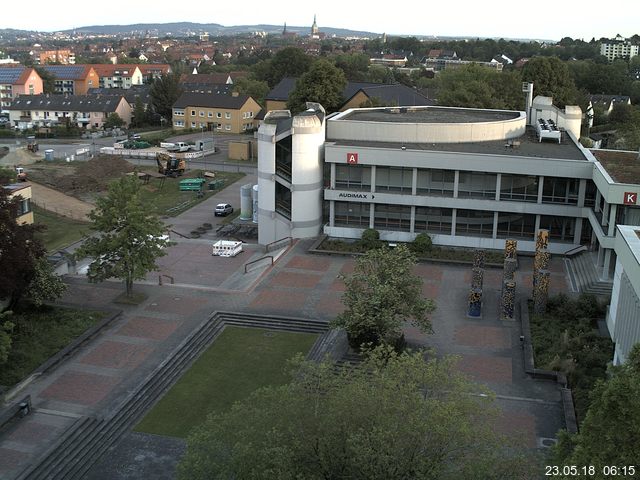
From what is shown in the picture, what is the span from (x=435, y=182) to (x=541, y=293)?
13251 millimetres

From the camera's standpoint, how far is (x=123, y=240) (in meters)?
35.9

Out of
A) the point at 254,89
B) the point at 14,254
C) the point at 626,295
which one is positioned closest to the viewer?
the point at 626,295

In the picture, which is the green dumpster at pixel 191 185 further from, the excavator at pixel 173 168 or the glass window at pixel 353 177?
the glass window at pixel 353 177

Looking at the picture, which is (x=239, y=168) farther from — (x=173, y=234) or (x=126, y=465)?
(x=126, y=465)

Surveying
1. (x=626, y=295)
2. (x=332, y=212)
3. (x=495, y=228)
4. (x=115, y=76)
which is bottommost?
(x=495, y=228)

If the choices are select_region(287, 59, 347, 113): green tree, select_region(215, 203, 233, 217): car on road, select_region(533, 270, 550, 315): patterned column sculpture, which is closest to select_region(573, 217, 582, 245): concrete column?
select_region(533, 270, 550, 315): patterned column sculpture

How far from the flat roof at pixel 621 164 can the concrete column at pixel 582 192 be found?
1.55 m

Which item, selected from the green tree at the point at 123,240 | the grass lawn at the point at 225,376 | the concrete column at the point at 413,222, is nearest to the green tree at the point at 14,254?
the green tree at the point at 123,240

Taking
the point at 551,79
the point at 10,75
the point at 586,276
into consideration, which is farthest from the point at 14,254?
the point at 10,75

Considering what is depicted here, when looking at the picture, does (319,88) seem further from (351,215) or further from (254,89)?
(351,215)

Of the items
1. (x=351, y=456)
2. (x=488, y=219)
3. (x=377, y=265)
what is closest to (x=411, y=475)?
(x=351, y=456)

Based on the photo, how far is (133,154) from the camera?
289 ft

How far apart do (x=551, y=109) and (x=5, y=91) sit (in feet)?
403

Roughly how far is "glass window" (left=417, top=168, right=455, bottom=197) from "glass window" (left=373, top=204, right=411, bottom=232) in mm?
1686
